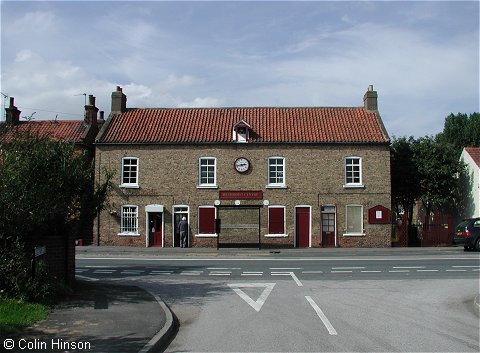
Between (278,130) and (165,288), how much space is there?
20.2 meters

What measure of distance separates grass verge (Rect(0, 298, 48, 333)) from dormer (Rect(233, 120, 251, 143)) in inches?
913

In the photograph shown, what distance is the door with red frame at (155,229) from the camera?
3244 cm

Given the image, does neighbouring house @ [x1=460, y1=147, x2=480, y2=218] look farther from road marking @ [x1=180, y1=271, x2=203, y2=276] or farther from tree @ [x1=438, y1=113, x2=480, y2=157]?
road marking @ [x1=180, y1=271, x2=203, y2=276]

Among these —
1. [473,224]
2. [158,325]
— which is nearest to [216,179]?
[473,224]

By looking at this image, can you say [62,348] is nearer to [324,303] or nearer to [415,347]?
[415,347]

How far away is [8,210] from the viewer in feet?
36.2

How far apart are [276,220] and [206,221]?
14.0ft

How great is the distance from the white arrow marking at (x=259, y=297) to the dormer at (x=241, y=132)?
18211 millimetres

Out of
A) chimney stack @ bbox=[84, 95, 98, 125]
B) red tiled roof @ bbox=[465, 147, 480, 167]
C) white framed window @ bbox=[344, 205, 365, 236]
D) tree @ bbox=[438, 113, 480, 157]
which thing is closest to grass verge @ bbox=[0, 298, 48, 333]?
white framed window @ bbox=[344, 205, 365, 236]

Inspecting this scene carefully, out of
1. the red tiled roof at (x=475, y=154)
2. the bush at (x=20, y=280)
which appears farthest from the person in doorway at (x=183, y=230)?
the bush at (x=20, y=280)

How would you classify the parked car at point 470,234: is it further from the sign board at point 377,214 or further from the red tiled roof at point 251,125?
the red tiled roof at point 251,125

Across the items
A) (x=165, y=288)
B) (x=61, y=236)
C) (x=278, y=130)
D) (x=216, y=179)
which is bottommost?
(x=165, y=288)

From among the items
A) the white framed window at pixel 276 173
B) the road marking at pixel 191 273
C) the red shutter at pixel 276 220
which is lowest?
the road marking at pixel 191 273

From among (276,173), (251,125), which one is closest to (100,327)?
(276,173)
